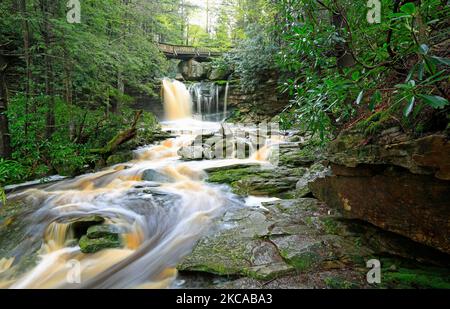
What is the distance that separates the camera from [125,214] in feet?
15.3

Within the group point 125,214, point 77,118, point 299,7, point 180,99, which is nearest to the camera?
point 299,7

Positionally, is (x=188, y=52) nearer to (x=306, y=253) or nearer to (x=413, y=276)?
(x=306, y=253)

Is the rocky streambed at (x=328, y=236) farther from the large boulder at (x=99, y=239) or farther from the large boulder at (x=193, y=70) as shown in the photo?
the large boulder at (x=193, y=70)

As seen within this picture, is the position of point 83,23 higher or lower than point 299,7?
higher

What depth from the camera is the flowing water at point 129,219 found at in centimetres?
322

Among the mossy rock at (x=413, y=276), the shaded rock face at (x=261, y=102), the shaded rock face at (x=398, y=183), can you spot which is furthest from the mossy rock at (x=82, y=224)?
the shaded rock face at (x=261, y=102)

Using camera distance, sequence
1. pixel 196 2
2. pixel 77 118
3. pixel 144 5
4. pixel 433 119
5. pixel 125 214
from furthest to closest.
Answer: pixel 196 2 → pixel 144 5 → pixel 77 118 → pixel 125 214 → pixel 433 119

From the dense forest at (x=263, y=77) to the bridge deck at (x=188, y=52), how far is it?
408 cm

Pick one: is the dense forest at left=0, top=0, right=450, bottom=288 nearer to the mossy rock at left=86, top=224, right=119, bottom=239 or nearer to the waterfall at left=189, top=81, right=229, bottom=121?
the waterfall at left=189, top=81, right=229, bottom=121

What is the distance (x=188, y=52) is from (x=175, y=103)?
544cm

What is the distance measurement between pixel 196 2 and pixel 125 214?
31.4 m

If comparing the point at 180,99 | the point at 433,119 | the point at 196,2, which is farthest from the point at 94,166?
the point at 196,2

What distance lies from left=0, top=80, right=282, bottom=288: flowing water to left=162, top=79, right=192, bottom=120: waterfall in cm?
1050
